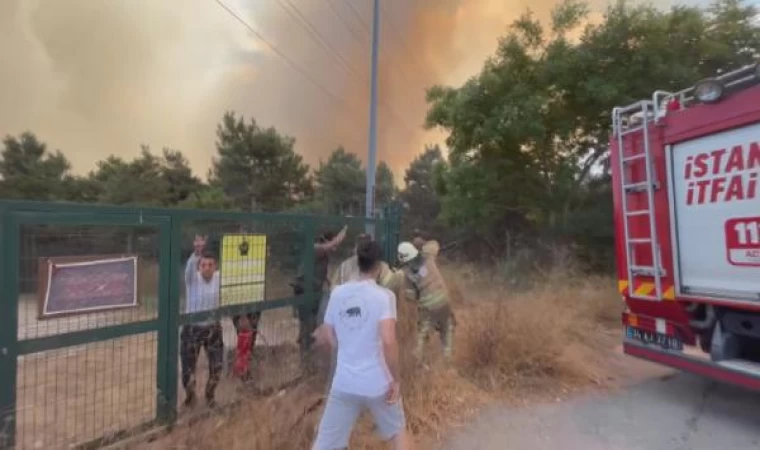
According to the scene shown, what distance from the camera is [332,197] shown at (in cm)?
3241

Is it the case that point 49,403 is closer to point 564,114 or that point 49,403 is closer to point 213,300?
point 213,300

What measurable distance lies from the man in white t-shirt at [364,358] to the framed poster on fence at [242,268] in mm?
1460

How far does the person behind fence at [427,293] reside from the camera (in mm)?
6297

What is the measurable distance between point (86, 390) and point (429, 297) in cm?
367

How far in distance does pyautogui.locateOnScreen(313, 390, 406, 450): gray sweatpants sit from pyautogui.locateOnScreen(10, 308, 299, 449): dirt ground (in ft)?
4.03

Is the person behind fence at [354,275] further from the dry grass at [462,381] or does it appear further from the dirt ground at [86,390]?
the dirt ground at [86,390]

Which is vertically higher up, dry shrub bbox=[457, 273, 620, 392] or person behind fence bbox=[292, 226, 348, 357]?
person behind fence bbox=[292, 226, 348, 357]

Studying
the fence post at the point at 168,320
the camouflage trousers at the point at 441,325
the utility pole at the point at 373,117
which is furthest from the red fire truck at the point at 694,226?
the utility pole at the point at 373,117

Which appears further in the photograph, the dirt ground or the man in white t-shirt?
the dirt ground

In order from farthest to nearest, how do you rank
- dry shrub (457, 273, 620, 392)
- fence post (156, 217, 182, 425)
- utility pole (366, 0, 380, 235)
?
utility pole (366, 0, 380, 235) → dry shrub (457, 273, 620, 392) → fence post (156, 217, 182, 425)

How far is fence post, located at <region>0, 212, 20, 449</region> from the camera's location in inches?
111

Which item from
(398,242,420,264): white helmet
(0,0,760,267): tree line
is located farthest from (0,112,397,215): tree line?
(398,242,420,264): white helmet

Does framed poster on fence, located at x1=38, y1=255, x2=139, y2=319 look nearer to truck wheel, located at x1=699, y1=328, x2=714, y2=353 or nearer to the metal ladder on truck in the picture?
the metal ladder on truck

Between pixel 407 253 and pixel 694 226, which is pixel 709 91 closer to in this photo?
pixel 694 226
